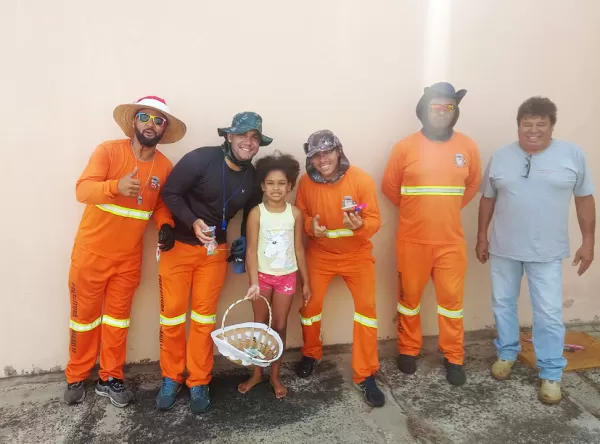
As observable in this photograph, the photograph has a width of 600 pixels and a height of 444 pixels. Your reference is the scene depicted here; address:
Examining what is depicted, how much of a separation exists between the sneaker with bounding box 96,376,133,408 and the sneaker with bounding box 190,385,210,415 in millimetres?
528

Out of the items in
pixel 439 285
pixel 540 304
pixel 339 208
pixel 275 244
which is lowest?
pixel 540 304

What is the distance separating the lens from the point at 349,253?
11.8 feet

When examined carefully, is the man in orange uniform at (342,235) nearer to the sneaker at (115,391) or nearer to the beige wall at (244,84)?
the beige wall at (244,84)

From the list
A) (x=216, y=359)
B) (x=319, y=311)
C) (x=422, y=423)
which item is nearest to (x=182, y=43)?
(x=319, y=311)

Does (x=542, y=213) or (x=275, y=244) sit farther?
(x=542, y=213)

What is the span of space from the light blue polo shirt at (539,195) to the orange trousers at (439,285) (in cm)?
47

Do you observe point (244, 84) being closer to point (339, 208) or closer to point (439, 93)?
point (339, 208)

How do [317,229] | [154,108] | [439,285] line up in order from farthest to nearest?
[439,285], [317,229], [154,108]

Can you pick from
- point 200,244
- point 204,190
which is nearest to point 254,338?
point 200,244

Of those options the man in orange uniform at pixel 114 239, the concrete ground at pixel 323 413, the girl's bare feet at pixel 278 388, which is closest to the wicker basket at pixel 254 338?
the girl's bare feet at pixel 278 388

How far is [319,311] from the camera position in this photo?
3.75 metres

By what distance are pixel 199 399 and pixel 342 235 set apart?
1.75m

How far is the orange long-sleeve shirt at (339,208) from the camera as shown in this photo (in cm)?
344

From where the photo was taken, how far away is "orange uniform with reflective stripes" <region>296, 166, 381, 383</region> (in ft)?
11.4
